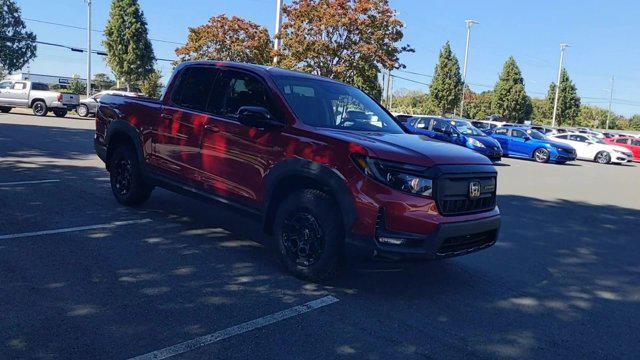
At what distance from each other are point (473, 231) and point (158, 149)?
12.6 feet

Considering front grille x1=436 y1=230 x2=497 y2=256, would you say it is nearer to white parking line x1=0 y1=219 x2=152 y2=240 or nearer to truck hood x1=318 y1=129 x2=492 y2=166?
truck hood x1=318 y1=129 x2=492 y2=166

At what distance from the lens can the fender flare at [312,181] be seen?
14.4 ft

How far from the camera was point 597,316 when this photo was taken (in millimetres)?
4648

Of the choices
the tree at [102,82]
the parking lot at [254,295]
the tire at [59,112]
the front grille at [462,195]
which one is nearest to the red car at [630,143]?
the parking lot at [254,295]

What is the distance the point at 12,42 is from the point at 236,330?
80.4 meters

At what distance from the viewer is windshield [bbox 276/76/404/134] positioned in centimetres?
524

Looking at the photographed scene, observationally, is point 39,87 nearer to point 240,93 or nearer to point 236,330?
point 240,93

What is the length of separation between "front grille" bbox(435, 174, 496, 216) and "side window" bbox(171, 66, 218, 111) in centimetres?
289

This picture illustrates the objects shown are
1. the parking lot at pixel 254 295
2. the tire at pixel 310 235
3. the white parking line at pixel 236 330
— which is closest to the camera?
the white parking line at pixel 236 330

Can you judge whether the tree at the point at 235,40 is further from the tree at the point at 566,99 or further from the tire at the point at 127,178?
the tree at the point at 566,99

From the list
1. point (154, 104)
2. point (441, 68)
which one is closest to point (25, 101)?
point (154, 104)

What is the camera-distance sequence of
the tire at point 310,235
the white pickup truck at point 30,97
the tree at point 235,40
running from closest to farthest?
the tire at point 310,235 → the white pickup truck at point 30,97 → the tree at point 235,40

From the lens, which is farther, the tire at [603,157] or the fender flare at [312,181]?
the tire at [603,157]

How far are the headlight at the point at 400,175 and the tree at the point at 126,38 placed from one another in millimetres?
44317
